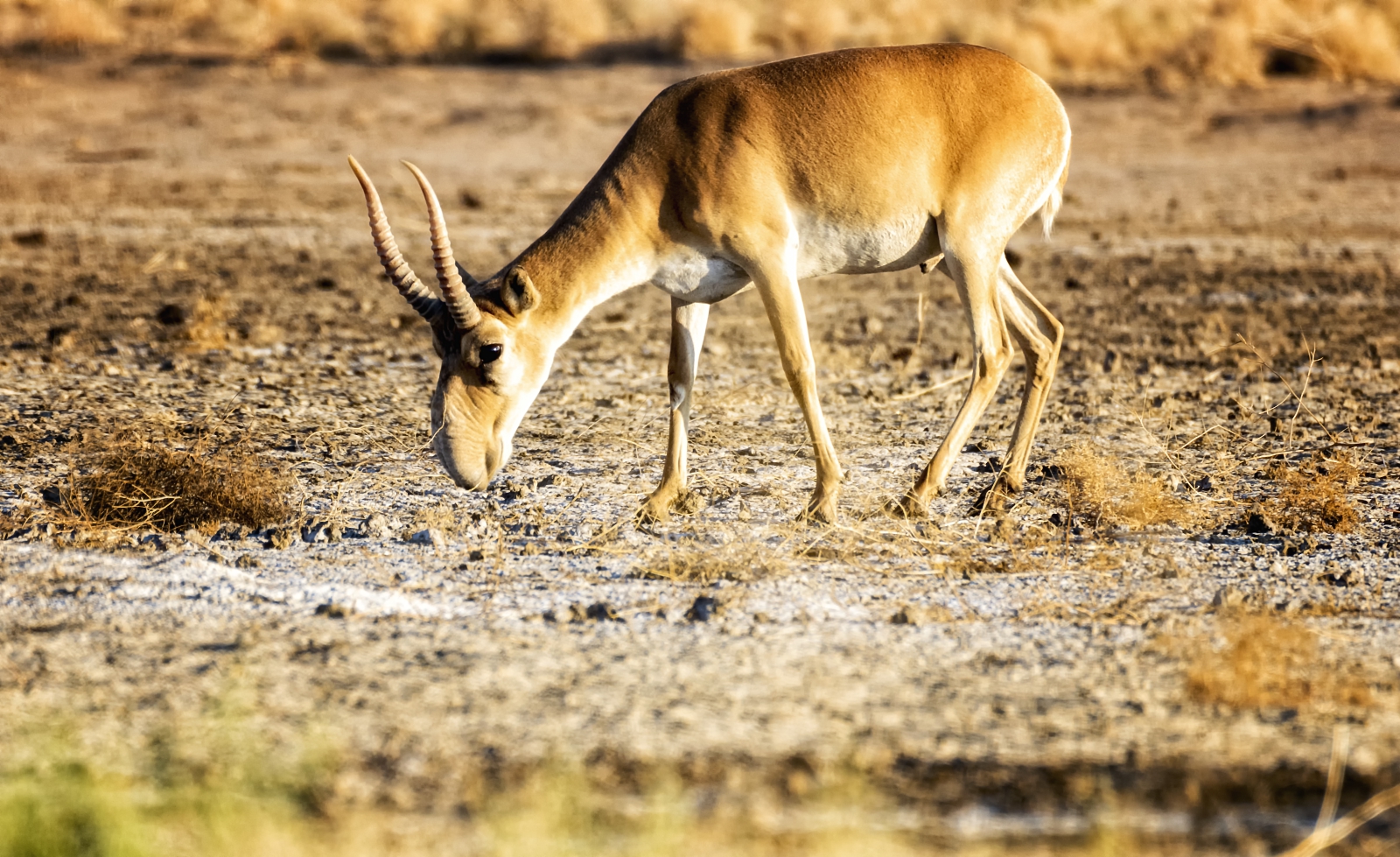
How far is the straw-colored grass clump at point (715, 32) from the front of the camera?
28047 millimetres

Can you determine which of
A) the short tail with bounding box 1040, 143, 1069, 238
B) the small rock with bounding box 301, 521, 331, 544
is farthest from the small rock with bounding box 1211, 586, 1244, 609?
the small rock with bounding box 301, 521, 331, 544

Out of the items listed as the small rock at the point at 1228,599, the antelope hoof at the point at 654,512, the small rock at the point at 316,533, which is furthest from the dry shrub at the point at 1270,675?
the small rock at the point at 316,533

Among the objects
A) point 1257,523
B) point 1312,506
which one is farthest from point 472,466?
point 1312,506

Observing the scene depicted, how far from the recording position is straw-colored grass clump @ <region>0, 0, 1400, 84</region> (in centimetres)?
2805

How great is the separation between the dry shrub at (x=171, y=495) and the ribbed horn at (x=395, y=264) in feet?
4.13

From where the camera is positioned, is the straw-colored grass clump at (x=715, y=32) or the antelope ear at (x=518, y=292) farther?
the straw-colored grass clump at (x=715, y=32)

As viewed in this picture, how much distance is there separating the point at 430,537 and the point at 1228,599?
351cm

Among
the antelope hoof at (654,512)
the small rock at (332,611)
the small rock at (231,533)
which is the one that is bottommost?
the small rock at (231,533)

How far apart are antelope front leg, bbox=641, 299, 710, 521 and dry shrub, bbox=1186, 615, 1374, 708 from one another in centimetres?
297

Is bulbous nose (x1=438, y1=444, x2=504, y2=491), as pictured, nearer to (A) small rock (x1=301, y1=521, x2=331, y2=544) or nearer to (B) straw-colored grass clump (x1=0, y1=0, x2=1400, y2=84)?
(A) small rock (x1=301, y1=521, x2=331, y2=544)

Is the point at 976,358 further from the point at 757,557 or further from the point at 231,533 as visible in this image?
the point at 231,533

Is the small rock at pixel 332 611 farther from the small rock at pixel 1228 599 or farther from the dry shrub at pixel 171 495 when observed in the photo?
the small rock at pixel 1228 599

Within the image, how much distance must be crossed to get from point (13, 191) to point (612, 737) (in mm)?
17004

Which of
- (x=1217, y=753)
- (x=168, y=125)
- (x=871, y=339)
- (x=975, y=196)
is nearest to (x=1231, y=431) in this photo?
(x=975, y=196)
